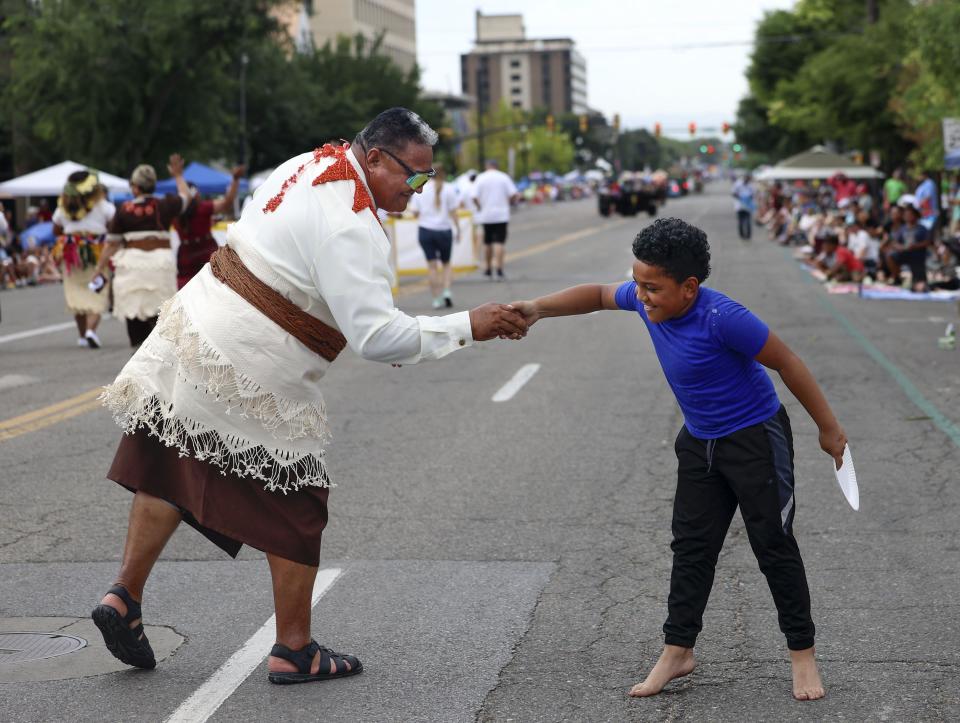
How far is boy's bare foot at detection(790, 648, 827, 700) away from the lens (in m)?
4.43

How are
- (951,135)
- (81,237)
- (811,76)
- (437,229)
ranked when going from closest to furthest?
(81,237) → (437,229) → (951,135) → (811,76)

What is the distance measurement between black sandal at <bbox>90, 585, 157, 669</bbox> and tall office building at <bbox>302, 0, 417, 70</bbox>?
114781 millimetres

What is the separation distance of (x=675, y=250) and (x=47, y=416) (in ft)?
24.1

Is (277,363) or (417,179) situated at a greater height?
(417,179)

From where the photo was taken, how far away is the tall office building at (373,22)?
433 ft

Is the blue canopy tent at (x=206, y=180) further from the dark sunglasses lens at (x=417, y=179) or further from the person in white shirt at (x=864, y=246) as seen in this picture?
Result: the dark sunglasses lens at (x=417, y=179)

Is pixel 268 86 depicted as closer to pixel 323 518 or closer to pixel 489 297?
pixel 489 297

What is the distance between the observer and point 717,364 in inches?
175

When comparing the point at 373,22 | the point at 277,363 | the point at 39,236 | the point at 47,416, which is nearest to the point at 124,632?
the point at 277,363

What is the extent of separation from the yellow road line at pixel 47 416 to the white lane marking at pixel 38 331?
214 inches

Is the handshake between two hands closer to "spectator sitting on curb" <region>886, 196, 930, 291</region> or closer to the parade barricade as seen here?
"spectator sitting on curb" <region>886, 196, 930, 291</region>

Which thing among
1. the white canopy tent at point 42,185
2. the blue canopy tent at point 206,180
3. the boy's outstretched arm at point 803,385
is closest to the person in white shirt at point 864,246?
the white canopy tent at point 42,185

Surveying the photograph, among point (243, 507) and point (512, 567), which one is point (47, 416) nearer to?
point (512, 567)

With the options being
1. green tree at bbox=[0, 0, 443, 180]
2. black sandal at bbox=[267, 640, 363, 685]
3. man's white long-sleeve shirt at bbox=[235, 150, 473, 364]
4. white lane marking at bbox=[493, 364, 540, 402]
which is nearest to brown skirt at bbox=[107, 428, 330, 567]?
black sandal at bbox=[267, 640, 363, 685]
